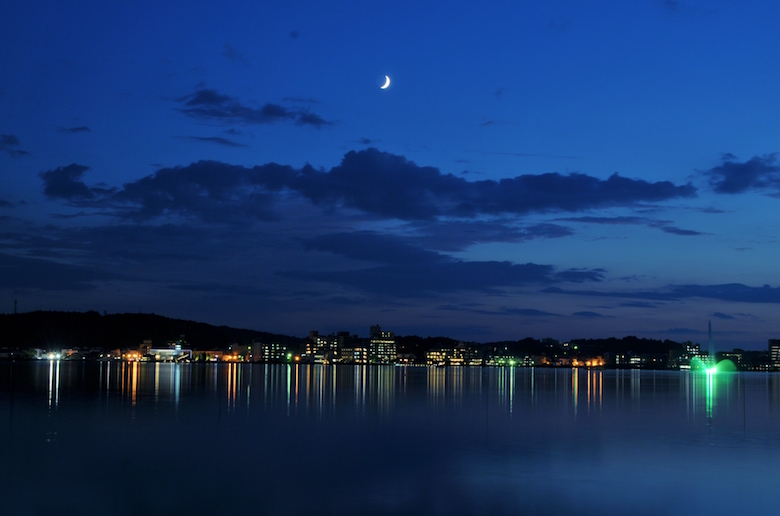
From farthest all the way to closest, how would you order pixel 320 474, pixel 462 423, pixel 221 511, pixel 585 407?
pixel 585 407
pixel 462 423
pixel 320 474
pixel 221 511

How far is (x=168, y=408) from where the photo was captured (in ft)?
153

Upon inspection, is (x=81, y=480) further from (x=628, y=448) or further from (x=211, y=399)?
(x=211, y=399)

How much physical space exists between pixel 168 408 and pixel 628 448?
89.9 ft

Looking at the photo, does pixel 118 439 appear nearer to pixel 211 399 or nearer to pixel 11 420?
pixel 11 420

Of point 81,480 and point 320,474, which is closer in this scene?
point 81,480

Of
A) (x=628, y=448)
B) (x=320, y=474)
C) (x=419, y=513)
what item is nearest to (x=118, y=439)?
(x=320, y=474)

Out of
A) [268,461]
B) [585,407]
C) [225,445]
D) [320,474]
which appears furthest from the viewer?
[585,407]

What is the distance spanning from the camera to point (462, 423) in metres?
41.1

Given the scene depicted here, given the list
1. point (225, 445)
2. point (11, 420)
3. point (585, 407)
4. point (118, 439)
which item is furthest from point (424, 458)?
point (585, 407)

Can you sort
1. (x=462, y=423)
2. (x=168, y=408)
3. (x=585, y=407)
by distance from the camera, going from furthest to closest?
(x=585, y=407)
(x=168, y=408)
(x=462, y=423)

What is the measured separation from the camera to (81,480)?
902 inches

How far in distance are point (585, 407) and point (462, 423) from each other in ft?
55.2

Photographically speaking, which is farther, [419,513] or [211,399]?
[211,399]

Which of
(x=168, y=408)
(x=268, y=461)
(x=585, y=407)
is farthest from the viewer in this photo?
(x=585, y=407)
